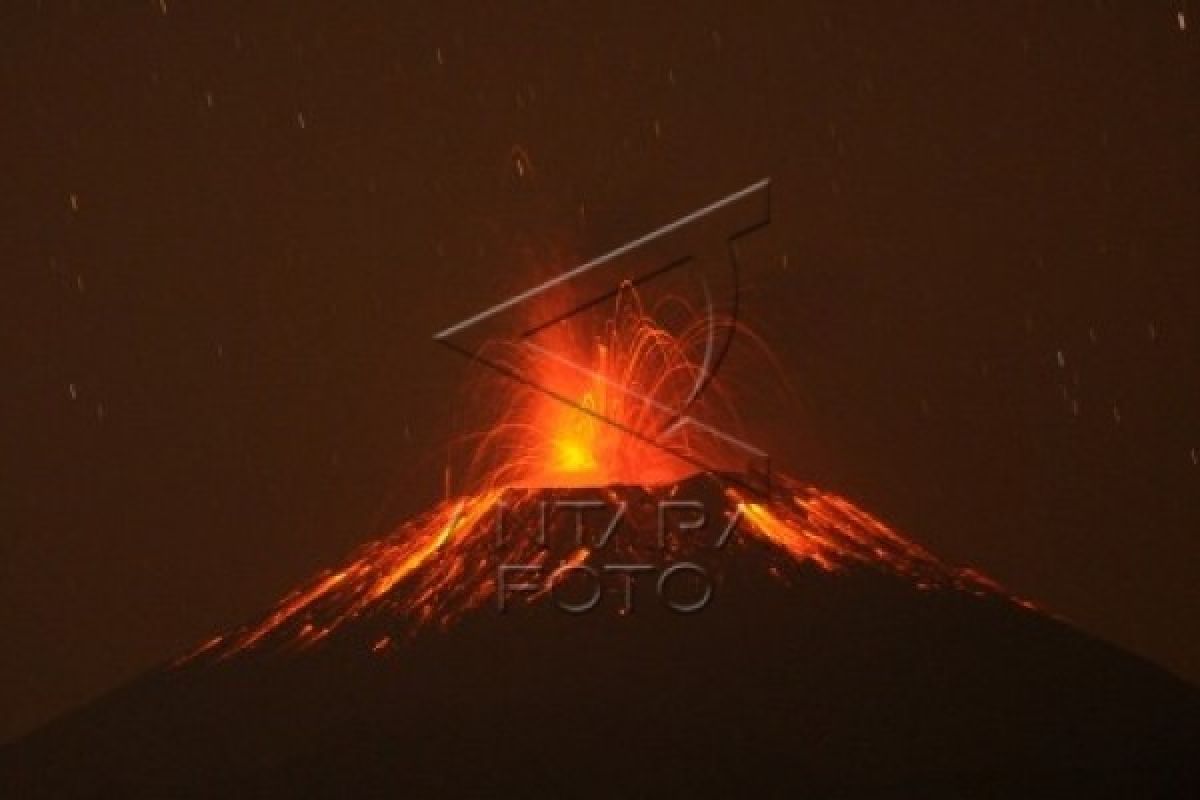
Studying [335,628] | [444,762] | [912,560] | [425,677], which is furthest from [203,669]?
[912,560]

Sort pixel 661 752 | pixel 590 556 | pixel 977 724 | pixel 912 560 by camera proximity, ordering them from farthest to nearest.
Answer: pixel 912 560 < pixel 590 556 < pixel 977 724 < pixel 661 752

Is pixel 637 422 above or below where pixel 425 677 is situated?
above

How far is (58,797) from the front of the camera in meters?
17.8

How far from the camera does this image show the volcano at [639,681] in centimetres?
1630

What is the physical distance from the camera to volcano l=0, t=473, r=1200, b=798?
16.3m

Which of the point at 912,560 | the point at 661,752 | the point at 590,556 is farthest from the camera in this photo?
the point at 912,560

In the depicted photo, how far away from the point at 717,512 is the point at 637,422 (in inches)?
90.6

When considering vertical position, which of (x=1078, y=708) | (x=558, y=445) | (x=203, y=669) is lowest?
(x=1078, y=708)

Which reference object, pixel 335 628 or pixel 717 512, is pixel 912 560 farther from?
pixel 335 628

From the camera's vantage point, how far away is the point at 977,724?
56.7 ft

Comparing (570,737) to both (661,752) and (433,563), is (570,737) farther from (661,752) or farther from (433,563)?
(433,563)

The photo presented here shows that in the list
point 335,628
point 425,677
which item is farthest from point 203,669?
point 425,677

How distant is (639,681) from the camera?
57.4 ft

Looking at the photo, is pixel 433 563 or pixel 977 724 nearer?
pixel 977 724
